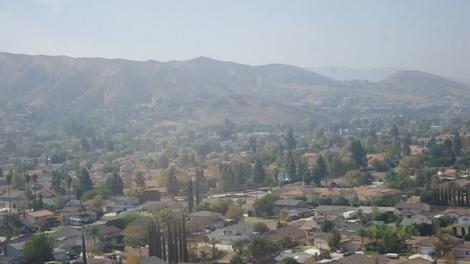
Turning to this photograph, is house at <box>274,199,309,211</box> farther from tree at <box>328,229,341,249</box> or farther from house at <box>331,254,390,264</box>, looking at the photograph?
house at <box>331,254,390,264</box>

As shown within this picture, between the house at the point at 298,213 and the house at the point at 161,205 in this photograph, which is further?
the house at the point at 161,205

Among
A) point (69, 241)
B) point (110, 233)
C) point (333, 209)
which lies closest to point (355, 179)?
point (333, 209)

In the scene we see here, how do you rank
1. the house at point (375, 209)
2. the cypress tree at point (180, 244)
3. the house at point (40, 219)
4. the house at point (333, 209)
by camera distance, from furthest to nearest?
the house at point (40, 219) → the house at point (333, 209) → the house at point (375, 209) → the cypress tree at point (180, 244)

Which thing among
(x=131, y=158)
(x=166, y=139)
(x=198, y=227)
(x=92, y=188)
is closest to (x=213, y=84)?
(x=166, y=139)

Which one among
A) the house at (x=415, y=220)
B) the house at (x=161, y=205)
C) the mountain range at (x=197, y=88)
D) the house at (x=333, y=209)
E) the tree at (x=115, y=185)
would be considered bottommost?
the house at (x=415, y=220)

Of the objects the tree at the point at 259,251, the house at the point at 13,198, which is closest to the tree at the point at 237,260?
the tree at the point at 259,251

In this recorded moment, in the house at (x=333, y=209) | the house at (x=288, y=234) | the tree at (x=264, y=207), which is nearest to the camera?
the house at (x=288, y=234)

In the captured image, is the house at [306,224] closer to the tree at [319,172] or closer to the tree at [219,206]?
the tree at [219,206]

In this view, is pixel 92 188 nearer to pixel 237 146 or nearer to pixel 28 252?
pixel 28 252
